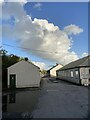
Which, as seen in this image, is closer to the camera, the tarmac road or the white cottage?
the tarmac road

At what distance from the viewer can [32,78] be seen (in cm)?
3216

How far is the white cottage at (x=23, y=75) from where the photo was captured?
31766 mm

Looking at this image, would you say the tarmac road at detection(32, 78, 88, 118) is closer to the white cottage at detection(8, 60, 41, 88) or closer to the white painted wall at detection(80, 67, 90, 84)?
the white cottage at detection(8, 60, 41, 88)

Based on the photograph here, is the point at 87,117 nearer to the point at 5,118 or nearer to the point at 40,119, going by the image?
the point at 40,119

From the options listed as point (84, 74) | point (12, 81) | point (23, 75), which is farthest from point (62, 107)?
point (84, 74)

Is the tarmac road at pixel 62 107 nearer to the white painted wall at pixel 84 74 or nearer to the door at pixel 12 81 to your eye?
the door at pixel 12 81

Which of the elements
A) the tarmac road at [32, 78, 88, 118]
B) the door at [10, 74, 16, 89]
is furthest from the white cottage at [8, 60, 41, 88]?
the tarmac road at [32, 78, 88, 118]

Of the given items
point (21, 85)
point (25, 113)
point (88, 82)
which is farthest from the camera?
point (88, 82)

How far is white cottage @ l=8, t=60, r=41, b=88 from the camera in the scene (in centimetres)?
3177

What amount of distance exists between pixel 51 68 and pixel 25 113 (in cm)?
9195

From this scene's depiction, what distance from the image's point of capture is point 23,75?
32.0 m

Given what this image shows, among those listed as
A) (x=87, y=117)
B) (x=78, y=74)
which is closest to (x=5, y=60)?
(x=78, y=74)

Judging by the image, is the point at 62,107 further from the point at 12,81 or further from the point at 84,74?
the point at 84,74

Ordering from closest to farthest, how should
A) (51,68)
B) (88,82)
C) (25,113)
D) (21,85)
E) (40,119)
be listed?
(40,119) → (25,113) → (21,85) → (88,82) → (51,68)
